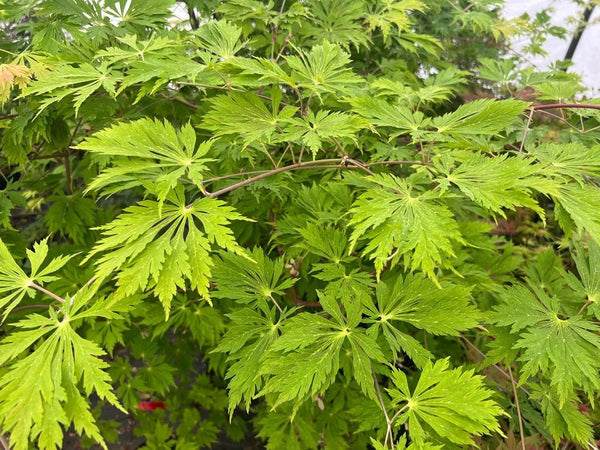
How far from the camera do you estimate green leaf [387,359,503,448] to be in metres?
0.78

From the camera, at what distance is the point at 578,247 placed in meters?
1.02

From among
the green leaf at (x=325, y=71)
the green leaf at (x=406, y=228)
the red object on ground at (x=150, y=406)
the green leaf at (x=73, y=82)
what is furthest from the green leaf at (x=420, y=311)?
the red object on ground at (x=150, y=406)

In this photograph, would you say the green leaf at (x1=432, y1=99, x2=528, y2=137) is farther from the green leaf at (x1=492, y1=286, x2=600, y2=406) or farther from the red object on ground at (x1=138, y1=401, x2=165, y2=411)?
the red object on ground at (x1=138, y1=401, x2=165, y2=411)

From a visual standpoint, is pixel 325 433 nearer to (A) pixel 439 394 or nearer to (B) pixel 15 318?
(A) pixel 439 394

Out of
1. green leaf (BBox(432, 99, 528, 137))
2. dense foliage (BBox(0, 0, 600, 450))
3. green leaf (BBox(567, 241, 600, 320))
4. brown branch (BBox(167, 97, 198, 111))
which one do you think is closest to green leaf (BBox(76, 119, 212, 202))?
dense foliage (BBox(0, 0, 600, 450))

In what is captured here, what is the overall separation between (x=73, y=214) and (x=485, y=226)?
140cm

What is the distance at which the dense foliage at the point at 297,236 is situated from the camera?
0.79 meters

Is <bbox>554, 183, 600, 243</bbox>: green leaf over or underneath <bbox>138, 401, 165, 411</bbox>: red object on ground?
over

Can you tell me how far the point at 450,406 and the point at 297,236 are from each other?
566 millimetres

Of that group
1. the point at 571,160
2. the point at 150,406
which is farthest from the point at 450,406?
the point at 150,406

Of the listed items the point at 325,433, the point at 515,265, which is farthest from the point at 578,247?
the point at 325,433

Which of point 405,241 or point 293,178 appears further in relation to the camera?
point 293,178

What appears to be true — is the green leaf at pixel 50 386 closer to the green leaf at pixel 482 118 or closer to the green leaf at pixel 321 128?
the green leaf at pixel 321 128

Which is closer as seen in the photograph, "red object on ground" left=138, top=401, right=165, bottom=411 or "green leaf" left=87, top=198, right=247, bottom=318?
"green leaf" left=87, top=198, right=247, bottom=318
